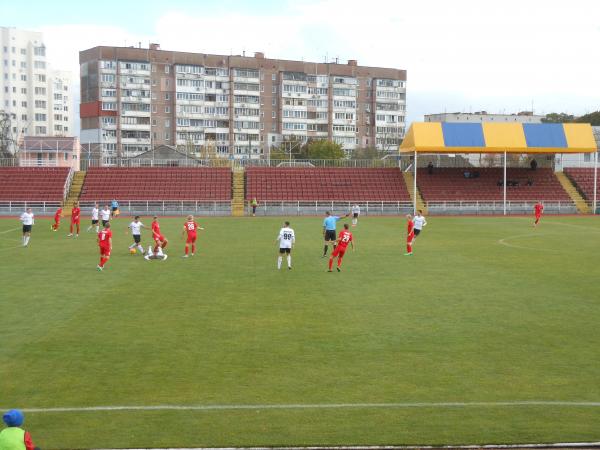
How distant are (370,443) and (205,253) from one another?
66.4 feet

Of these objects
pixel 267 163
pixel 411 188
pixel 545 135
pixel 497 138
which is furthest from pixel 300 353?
pixel 267 163

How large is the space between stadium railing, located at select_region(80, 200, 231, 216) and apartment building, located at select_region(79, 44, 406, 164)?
1674 inches

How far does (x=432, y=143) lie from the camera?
57688 millimetres

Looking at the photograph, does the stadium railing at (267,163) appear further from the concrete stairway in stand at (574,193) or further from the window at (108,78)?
the window at (108,78)

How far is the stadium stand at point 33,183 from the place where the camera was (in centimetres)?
5894

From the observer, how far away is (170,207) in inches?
2291

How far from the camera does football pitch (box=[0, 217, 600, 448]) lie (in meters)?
9.00

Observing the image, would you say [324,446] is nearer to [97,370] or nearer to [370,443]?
[370,443]

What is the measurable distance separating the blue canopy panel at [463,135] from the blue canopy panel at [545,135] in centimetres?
449

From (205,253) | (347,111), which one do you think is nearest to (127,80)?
(347,111)

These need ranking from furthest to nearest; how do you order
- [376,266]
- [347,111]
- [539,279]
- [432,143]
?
[347,111], [432,143], [376,266], [539,279]

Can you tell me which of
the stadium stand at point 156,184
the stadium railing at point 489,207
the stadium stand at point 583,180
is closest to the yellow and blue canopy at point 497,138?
the stadium railing at point 489,207

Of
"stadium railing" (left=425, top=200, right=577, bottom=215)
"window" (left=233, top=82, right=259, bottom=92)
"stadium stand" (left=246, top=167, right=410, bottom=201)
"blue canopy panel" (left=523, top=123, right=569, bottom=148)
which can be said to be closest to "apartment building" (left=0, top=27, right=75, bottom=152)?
"window" (left=233, top=82, right=259, bottom=92)

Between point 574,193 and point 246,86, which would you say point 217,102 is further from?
point 574,193
